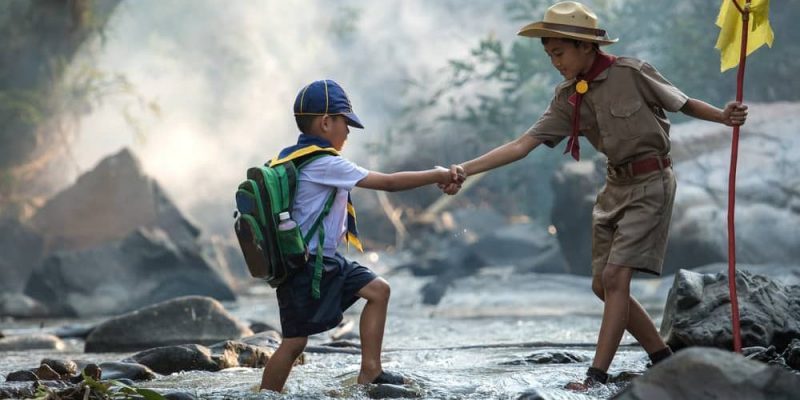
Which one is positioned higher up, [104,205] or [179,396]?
[104,205]

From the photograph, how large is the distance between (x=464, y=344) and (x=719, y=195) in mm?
5503

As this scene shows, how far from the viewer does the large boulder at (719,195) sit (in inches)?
460

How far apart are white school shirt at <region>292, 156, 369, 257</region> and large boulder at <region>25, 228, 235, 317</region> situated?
8.21 m

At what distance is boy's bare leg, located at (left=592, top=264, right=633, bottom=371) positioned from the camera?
4.83 meters

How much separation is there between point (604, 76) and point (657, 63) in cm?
1266

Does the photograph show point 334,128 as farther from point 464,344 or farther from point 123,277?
point 123,277

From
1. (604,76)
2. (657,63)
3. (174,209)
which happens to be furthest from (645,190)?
(657,63)

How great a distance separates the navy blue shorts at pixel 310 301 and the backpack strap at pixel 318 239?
0.11ft

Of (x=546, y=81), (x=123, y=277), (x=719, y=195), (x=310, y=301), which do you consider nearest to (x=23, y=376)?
(x=310, y=301)

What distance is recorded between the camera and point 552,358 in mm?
5984

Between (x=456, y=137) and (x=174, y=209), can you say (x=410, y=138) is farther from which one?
(x=174, y=209)

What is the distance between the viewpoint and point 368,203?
725 inches

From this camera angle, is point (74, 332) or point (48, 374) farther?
point (74, 332)

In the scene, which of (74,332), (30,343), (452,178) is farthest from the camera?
(74,332)
